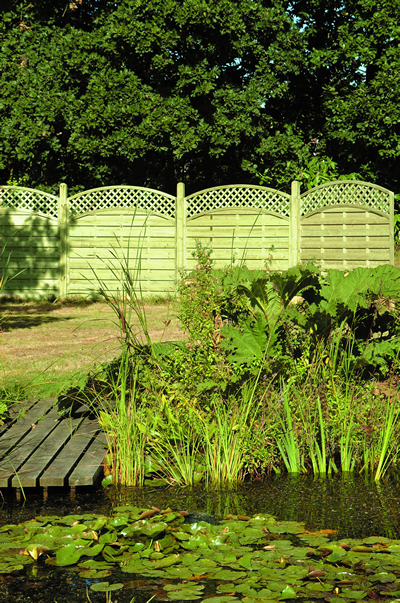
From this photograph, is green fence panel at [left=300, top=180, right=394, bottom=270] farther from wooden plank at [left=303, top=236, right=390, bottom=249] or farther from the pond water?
the pond water

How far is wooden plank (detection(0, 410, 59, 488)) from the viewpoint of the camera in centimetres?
350

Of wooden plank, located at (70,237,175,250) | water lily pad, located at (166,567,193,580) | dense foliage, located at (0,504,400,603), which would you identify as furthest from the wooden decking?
wooden plank, located at (70,237,175,250)

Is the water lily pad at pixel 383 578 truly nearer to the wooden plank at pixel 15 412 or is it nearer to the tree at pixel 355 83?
the wooden plank at pixel 15 412

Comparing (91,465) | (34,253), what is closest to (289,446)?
(91,465)

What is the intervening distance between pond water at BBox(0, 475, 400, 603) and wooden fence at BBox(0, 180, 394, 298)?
29.9 feet

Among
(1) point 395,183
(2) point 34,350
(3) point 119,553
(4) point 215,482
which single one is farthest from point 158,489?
(1) point 395,183

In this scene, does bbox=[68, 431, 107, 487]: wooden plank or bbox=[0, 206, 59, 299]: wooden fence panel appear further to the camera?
bbox=[0, 206, 59, 299]: wooden fence panel

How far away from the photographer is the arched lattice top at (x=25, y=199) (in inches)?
526

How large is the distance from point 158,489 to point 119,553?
2.88ft

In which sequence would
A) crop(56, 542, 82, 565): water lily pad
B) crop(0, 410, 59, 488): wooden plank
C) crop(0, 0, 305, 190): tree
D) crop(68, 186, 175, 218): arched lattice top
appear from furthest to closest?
crop(0, 0, 305, 190): tree, crop(68, 186, 175, 218): arched lattice top, crop(0, 410, 59, 488): wooden plank, crop(56, 542, 82, 565): water lily pad

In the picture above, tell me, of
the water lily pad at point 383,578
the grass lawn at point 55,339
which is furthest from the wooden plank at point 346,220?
the water lily pad at point 383,578

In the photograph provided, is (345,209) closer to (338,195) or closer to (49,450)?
(338,195)

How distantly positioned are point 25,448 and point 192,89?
11.9 metres

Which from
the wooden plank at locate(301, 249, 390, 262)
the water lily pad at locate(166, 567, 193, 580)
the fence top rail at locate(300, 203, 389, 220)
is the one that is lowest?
the water lily pad at locate(166, 567, 193, 580)
